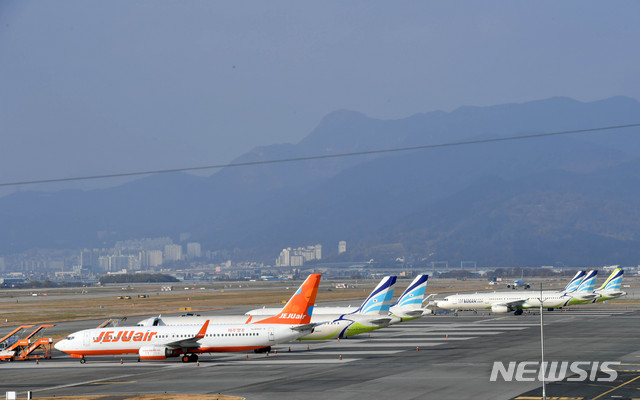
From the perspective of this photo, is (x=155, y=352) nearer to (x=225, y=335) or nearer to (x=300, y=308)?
(x=225, y=335)

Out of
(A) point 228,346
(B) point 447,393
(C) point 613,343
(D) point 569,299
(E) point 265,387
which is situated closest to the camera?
(B) point 447,393

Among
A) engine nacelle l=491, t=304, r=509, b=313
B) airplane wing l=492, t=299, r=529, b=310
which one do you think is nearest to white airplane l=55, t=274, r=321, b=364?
engine nacelle l=491, t=304, r=509, b=313

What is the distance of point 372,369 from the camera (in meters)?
57.9

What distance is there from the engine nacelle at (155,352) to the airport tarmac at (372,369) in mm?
839

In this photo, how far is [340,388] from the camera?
162 feet

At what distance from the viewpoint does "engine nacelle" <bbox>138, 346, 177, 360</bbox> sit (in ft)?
214

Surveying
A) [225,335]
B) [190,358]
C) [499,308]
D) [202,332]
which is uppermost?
[202,332]

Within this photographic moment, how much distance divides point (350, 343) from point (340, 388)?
92.0 ft

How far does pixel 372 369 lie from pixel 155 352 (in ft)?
59.4

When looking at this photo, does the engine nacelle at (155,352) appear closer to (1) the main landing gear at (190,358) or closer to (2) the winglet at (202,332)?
(1) the main landing gear at (190,358)

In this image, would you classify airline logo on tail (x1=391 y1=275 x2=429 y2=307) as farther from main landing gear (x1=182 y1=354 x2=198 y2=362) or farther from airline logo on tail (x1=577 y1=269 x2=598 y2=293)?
airline logo on tail (x1=577 y1=269 x2=598 y2=293)

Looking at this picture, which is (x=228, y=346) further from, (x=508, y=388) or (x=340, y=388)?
(x=508, y=388)

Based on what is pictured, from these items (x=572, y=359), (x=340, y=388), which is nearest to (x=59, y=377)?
(x=340, y=388)

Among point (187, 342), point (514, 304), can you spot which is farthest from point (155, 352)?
point (514, 304)
